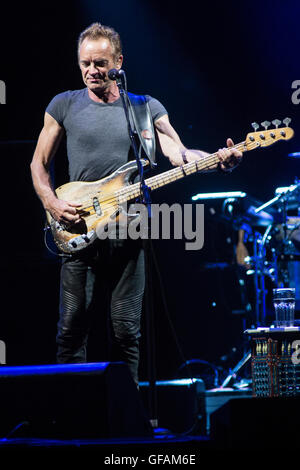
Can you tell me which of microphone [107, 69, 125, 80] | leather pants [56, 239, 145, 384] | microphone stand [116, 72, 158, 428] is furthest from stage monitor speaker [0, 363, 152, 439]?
microphone [107, 69, 125, 80]

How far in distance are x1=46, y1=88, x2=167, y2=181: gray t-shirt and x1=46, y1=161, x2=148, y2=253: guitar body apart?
0.19 feet

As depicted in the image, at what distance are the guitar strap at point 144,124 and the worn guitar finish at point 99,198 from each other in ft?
0.45

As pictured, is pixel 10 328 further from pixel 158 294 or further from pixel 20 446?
pixel 20 446

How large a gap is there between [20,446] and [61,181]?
3.42 meters

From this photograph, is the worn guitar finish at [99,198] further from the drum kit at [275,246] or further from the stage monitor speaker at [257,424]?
the drum kit at [275,246]

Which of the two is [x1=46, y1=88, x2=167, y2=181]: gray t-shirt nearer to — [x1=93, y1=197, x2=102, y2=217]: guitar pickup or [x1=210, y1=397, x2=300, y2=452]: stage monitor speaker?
[x1=93, y1=197, x2=102, y2=217]: guitar pickup

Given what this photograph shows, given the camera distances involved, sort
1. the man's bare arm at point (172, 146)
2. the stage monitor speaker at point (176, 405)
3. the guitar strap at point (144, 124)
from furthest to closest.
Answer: the stage monitor speaker at point (176, 405)
the man's bare arm at point (172, 146)
the guitar strap at point (144, 124)

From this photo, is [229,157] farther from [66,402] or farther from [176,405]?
[176,405]

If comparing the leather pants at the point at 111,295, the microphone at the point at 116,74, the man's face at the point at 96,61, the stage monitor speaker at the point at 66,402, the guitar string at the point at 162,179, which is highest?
the man's face at the point at 96,61

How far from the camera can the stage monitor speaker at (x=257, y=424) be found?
1679mm

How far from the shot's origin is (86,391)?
2381 mm

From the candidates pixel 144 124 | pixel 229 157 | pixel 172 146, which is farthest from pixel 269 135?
pixel 144 124

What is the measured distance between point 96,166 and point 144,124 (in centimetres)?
36

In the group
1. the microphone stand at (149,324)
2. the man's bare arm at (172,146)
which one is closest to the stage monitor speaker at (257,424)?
the microphone stand at (149,324)
